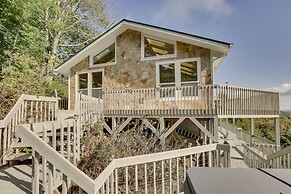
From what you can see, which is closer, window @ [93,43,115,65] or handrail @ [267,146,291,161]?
handrail @ [267,146,291,161]

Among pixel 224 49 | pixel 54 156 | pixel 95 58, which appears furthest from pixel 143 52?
pixel 54 156

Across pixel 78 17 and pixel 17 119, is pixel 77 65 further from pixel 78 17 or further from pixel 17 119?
pixel 17 119

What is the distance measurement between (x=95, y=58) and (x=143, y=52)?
318cm

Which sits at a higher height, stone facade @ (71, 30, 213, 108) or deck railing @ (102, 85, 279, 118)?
stone facade @ (71, 30, 213, 108)

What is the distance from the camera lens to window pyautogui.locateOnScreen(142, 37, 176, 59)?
1131 centimetres

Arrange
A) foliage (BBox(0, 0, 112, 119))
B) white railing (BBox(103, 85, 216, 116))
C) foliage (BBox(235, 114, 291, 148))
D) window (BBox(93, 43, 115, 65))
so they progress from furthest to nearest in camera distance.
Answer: foliage (BBox(235, 114, 291, 148)), window (BBox(93, 43, 115, 65)), foliage (BBox(0, 0, 112, 119)), white railing (BBox(103, 85, 216, 116))

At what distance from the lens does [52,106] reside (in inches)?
251

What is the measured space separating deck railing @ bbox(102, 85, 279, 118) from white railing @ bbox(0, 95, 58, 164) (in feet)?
14.2

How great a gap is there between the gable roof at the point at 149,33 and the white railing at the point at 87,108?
168 inches

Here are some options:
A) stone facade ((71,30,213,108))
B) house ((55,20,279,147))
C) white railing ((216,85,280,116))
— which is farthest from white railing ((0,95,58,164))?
white railing ((216,85,280,116))

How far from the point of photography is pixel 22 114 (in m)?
4.84

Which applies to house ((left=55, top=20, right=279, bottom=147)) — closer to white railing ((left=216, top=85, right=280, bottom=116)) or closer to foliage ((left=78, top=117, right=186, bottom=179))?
white railing ((left=216, top=85, right=280, bottom=116))

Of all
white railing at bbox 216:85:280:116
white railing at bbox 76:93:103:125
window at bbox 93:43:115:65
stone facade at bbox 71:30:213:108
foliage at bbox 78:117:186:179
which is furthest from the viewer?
window at bbox 93:43:115:65

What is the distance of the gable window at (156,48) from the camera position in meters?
11.3
